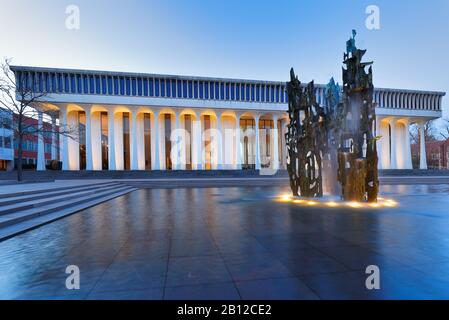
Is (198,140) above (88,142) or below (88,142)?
above

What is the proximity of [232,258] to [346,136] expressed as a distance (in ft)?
33.3

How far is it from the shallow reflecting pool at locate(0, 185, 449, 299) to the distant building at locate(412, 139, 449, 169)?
7882cm

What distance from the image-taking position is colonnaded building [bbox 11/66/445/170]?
4419 centimetres

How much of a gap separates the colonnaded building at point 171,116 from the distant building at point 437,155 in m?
17.2

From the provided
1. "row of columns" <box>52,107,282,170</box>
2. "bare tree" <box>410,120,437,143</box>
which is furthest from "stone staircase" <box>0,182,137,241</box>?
"bare tree" <box>410,120,437,143</box>

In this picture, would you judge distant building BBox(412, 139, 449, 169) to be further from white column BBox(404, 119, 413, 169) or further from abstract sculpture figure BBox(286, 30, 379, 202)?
abstract sculpture figure BBox(286, 30, 379, 202)

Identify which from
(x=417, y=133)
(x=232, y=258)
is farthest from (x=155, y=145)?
(x=417, y=133)

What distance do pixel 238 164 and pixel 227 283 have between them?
150 feet

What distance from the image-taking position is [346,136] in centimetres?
1212

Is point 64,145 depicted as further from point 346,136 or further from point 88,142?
point 346,136

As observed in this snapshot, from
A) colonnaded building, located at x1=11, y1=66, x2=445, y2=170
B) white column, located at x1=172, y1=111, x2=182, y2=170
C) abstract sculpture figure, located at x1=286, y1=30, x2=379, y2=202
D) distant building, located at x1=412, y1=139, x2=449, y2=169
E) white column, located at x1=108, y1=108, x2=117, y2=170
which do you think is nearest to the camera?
abstract sculpture figure, located at x1=286, y1=30, x2=379, y2=202
